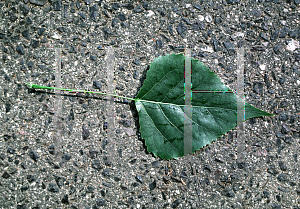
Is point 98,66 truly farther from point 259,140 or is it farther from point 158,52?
point 259,140

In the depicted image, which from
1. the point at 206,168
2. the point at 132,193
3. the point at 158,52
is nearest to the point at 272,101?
the point at 206,168

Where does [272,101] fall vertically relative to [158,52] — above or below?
below

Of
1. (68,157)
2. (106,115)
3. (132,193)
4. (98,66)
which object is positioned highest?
(98,66)
